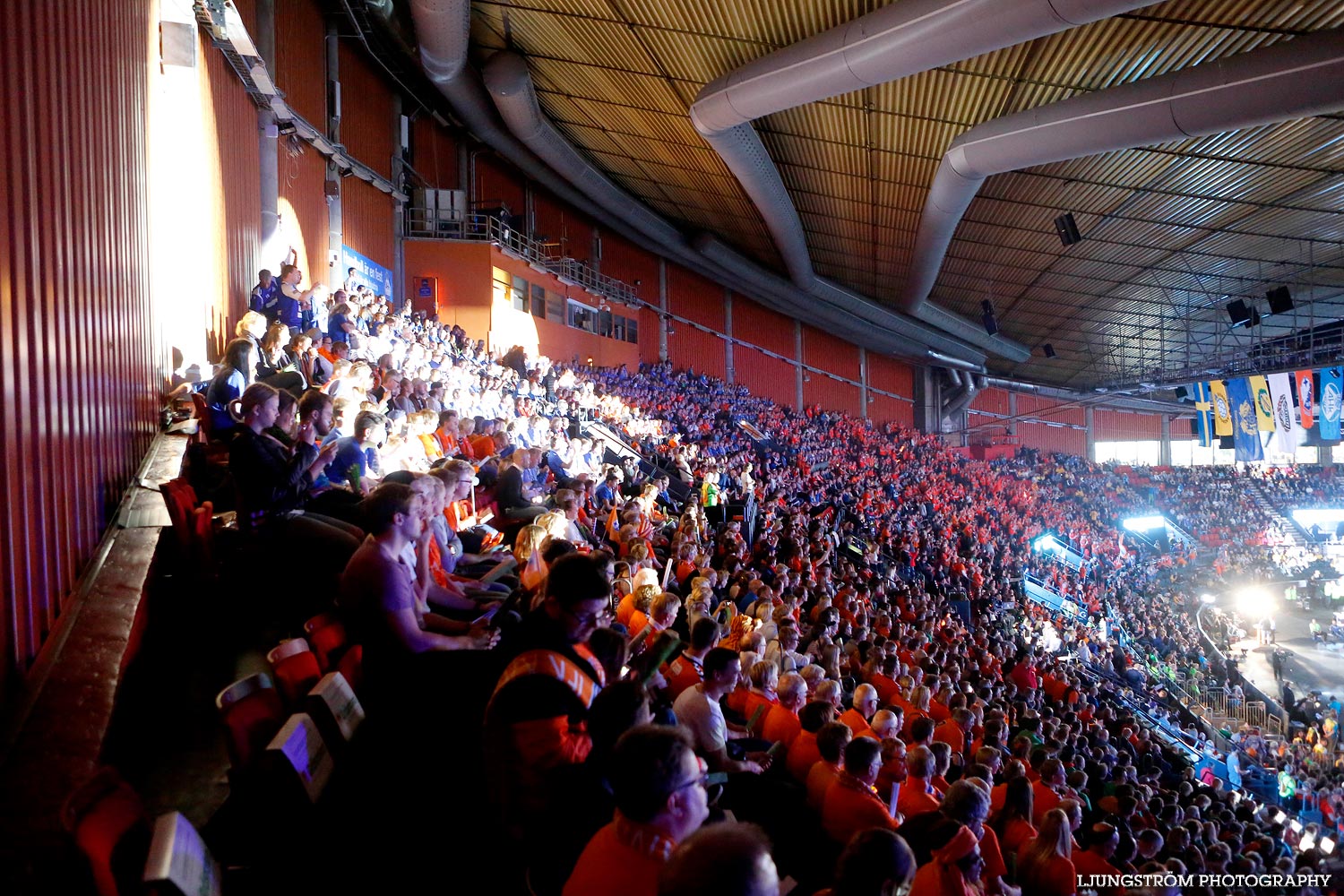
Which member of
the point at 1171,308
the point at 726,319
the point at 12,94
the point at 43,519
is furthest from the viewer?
the point at 726,319

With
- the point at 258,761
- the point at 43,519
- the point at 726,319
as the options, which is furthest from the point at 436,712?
the point at 726,319

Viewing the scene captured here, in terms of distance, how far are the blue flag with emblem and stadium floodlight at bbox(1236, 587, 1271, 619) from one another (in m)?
12.7

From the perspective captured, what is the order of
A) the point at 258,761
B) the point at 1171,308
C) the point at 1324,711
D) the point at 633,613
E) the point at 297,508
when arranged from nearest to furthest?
the point at 258,761 < the point at 297,508 < the point at 633,613 < the point at 1324,711 < the point at 1171,308

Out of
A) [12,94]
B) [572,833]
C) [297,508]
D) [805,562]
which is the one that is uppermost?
[12,94]

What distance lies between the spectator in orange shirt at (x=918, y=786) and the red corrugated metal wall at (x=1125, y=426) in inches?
1530

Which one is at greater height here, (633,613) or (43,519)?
(43,519)

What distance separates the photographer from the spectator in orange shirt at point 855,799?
9.62 feet

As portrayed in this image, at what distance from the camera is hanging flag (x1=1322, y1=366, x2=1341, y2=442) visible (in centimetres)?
1401

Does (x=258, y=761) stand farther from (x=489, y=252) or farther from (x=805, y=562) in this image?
(x=489, y=252)

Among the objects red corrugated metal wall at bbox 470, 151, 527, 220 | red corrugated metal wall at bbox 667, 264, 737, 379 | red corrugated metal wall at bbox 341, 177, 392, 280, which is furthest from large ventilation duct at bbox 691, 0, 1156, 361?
red corrugated metal wall at bbox 667, 264, 737, 379

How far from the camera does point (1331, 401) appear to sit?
14.0m

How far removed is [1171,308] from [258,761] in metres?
24.0

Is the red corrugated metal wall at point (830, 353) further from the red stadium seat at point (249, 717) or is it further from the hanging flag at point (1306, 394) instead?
the red stadium seat at point (249, 717)

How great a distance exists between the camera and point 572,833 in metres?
2.02
